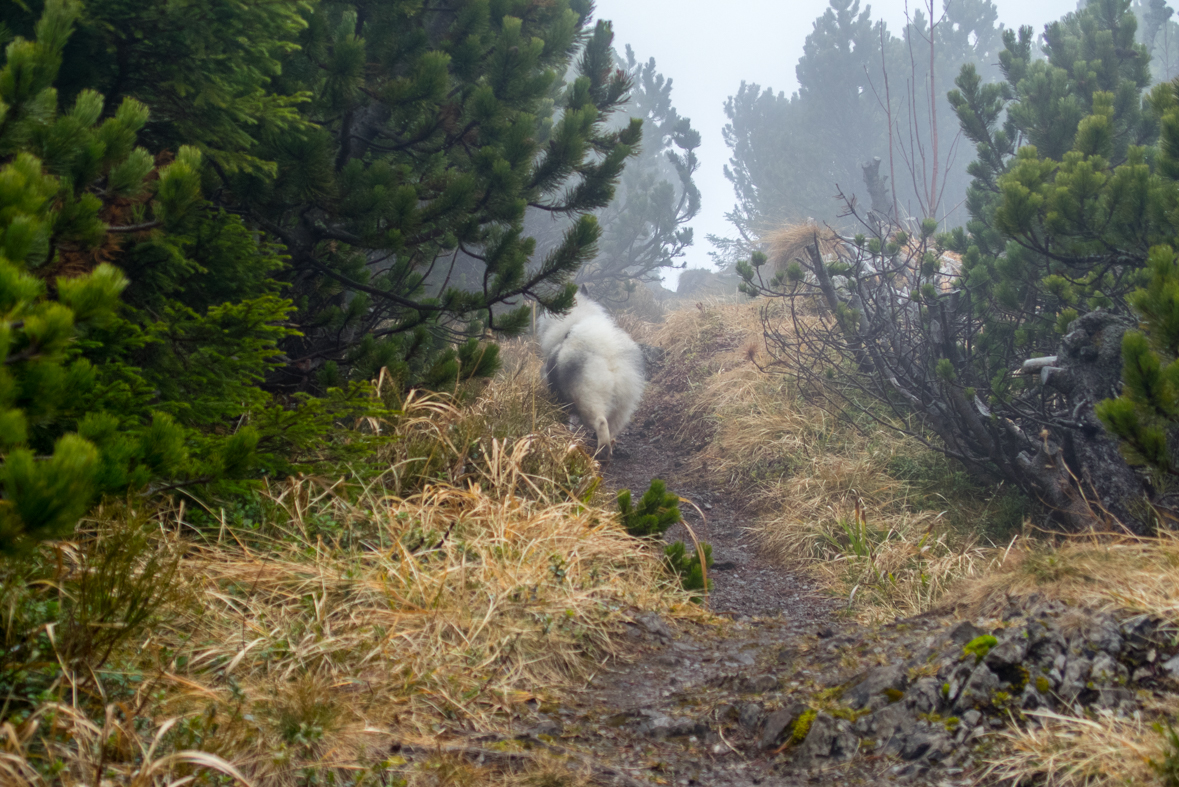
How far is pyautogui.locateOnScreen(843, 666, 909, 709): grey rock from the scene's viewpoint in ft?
7.41

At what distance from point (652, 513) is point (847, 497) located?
2.47 metres

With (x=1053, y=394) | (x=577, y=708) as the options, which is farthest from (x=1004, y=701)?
(x=1053, y=394)

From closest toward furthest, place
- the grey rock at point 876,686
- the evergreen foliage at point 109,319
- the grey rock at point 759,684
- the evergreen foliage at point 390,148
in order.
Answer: the evergreen foliage at point 109,319, the grey rock at point 876,686, the grey rock at point 759,684, the evergreen foliage at point 390,148

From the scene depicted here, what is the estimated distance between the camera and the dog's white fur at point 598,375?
7148mm

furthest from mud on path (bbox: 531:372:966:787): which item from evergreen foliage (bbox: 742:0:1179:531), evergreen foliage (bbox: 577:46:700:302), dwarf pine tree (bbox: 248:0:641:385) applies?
evergreen foliage (bbox: 577:46:700:302)

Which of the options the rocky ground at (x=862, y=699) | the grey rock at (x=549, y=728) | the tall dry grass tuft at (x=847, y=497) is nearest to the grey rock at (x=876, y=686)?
the rocky ground at (x=862, y=699)

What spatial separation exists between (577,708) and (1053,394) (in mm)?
5181

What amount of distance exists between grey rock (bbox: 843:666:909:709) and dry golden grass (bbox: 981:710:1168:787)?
371 mm

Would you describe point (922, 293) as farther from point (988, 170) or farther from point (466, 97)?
point (466, 97)

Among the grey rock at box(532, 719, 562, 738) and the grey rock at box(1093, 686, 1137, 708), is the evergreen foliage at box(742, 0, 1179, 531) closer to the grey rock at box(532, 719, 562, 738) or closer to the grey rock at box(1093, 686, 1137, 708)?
the grey rock at box(1093, 686, 1137, 708)

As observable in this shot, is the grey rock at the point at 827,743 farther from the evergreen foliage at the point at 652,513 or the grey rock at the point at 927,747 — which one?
the evergreen foliage at the point at 652,513

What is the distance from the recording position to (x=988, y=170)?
268 inches

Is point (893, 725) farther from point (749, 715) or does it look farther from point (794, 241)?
point (794, 241)

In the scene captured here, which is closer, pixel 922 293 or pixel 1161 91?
pixel 1161 91
